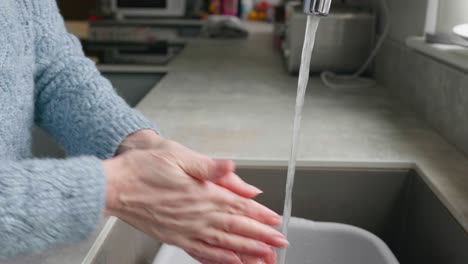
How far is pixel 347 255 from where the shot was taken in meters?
0.75

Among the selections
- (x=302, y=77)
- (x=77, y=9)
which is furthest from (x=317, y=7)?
(x=77, y=9)

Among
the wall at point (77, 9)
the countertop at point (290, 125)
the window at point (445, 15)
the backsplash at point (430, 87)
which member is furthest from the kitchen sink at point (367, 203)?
the wall at point (77, 9)

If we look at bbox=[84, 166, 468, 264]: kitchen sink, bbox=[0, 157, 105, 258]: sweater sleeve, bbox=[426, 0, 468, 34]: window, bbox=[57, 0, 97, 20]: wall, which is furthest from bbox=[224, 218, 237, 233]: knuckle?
bbox=[57, 0, 97, 20]: wall

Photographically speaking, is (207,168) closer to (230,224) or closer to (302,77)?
(230,224)

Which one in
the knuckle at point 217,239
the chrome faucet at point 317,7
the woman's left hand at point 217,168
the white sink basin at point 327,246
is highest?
the chrome faucet at point 317,7

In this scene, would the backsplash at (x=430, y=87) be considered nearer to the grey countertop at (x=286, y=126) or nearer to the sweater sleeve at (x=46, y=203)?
the grey countertop at (x=286, y=126)

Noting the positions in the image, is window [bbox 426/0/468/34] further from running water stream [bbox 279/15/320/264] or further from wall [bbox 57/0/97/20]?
wall [bbox 57/0/97/20]

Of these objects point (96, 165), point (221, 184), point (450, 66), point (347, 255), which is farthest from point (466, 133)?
point (96, 165)

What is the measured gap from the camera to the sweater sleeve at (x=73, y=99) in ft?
2.05

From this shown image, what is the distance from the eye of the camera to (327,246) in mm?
761

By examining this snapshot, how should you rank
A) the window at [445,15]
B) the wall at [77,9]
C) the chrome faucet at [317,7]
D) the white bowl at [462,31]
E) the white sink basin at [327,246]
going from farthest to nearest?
the wall at [77,9], the window at [445,15], the white bowl at [462,31], the white sink basin at [327,246], the chrome faucet at [317,7]

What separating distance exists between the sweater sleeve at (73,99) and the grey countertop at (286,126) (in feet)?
0.44

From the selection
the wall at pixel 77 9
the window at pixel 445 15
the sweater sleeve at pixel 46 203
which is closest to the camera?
the sweater sleeve at pixel 46 203

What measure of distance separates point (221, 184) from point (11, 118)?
290mm
